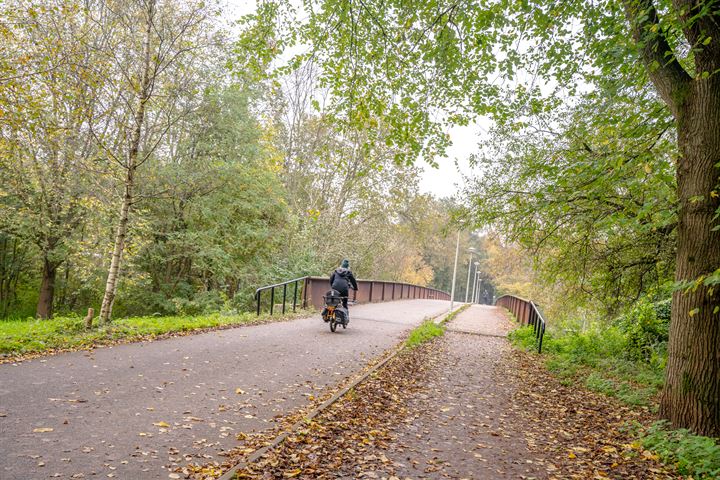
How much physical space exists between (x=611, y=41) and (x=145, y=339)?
9298 millimetres

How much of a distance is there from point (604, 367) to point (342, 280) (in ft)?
20.6

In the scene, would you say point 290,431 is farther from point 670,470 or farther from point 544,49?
point 544,49

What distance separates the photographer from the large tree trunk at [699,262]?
4969mm

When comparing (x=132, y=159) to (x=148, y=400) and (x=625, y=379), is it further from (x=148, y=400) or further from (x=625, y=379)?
(x=625, y=379)

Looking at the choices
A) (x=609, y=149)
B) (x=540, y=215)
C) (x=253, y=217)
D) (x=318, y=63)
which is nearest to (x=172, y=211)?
(x=253, y=217)

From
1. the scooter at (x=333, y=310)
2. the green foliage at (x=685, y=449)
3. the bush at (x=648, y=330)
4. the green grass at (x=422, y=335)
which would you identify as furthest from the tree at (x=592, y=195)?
the scooter at (x=333, y=310)

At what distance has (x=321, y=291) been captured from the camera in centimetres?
1714

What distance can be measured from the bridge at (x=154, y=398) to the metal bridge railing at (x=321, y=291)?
461 centimetres

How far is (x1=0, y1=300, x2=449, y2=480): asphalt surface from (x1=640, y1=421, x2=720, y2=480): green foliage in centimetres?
409

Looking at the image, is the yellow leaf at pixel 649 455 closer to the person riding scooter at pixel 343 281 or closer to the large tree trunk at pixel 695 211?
the large tree trunk at pixel 695 211

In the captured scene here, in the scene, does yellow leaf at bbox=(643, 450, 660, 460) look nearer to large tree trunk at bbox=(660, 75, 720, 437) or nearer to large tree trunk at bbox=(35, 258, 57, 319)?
large tree trunk at bbox=(660, 75, 720, 437)

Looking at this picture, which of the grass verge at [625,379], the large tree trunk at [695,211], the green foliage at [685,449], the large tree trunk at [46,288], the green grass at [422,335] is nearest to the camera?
the green foliage at [685,449]

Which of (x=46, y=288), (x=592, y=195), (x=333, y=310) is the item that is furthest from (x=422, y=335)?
(x=46, y=288)

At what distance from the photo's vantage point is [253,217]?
20578mm
